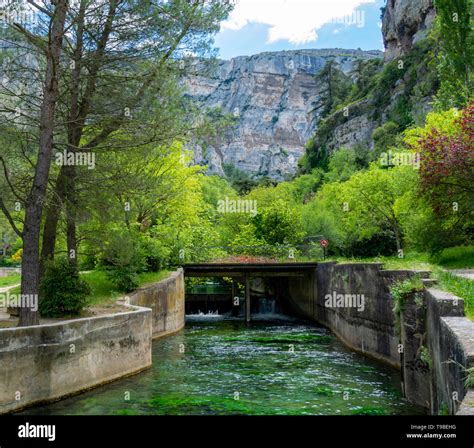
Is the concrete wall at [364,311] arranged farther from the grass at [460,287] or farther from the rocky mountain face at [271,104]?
the rocky mountain face at [271,104]

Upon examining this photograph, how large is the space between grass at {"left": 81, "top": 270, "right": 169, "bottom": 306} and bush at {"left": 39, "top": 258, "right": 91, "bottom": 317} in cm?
323

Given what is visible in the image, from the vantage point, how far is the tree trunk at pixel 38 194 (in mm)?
13055

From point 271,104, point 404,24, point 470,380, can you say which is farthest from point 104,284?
point 271,104

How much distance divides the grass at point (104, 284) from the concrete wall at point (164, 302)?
24.4 inches

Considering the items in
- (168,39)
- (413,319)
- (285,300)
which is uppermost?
(168,39)

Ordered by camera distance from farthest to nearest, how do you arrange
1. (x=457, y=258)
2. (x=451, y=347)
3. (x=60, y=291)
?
(x=457, y=258) < (x=60, y=291) < (x=451, y=347)

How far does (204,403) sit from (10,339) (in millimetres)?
4897

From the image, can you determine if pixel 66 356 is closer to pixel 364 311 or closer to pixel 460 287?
pixel 460 287

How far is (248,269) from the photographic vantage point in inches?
1342

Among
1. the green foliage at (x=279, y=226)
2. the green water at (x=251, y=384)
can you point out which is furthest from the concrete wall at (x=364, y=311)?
the green foliage at (x=279, y=226)

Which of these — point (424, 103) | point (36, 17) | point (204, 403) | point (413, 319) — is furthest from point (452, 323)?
point (424, 103)

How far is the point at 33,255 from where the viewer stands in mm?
13188

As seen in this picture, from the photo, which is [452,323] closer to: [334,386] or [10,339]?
[334,386]

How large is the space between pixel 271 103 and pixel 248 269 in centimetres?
13769
